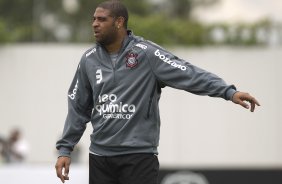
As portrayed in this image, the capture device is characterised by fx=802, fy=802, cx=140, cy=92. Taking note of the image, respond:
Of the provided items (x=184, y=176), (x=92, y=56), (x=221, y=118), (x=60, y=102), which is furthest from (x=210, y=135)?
(x=92, y=56)

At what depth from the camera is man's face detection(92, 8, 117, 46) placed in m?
5.31

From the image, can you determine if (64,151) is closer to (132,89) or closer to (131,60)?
(132,89)

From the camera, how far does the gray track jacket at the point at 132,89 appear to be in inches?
206

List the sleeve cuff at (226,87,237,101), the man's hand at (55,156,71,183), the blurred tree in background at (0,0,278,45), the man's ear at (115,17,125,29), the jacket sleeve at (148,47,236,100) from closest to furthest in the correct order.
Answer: the sleeve cuff at (226,87,237,101)
the jacket sleeve at (148,47,236,100)
the man's ear at (115,17,125,29)
the man's hand at (55,156,71,183)
the blurred tree in background at (0,0,278,45)

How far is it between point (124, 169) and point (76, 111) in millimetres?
563

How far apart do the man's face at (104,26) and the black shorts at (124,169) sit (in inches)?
30.8

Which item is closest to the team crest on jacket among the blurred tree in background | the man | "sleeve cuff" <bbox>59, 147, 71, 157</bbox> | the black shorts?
the man

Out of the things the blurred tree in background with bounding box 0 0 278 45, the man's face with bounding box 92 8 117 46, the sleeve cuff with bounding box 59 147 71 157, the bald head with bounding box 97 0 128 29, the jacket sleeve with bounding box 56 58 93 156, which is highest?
the blurred tree in background with bounding box 0 0 278 45

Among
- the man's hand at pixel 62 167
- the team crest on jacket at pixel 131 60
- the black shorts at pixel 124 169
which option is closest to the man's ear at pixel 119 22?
the team crest on jacket at pixel 131 60

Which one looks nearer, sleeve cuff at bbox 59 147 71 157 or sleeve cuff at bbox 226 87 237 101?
sleeve cuff at bbox 226 87 237 101

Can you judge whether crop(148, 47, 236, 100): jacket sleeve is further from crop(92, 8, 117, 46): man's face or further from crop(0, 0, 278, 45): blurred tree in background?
crop(0, 0, 278, 45): blurred tree in background

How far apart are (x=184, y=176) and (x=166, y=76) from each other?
6.36m

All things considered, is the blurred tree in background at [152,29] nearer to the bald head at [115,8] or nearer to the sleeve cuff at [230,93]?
the bald head at [115,8]

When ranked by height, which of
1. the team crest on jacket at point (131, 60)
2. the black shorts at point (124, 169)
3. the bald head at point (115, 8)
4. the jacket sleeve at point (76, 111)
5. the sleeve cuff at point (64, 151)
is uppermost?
the bald head at point (115, 8)
